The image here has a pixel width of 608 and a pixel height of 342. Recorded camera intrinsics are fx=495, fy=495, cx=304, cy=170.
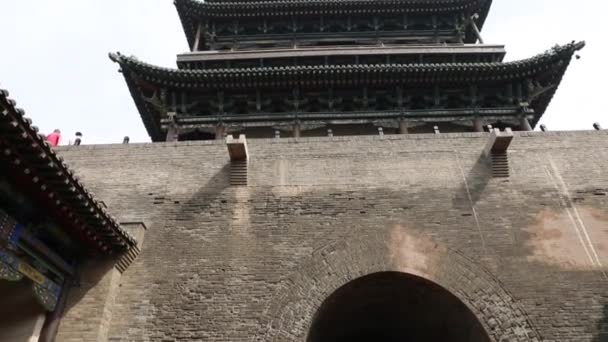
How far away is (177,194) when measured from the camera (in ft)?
26.1

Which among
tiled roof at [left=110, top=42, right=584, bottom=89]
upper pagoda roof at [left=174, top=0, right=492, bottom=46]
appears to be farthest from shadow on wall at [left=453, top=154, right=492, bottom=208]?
upper pagoda roof at [left=174, top=0, right=492, bottom=46]

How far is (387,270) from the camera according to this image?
7008mm

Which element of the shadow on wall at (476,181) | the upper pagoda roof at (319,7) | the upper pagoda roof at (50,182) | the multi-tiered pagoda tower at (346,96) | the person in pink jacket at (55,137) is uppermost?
the upper pagoda roof at (319,7)

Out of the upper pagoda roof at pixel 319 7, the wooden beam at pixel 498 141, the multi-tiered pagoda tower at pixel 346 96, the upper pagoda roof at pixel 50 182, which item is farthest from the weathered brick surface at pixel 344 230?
the upper pagoda roof at pixel 319 7

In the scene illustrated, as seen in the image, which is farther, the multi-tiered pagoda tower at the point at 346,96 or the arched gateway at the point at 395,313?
the multi-tiered pagoda tower at the point at 346,96

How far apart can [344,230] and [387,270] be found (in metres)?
0.90

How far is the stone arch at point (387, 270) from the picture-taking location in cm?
656

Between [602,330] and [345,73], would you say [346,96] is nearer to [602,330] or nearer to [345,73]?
[345,73]

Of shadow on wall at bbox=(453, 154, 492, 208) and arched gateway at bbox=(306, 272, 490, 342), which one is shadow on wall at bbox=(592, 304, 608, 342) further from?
shadow on wall at bbox=(453, 154, 492, 208)

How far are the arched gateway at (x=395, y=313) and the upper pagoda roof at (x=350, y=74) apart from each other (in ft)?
18.8

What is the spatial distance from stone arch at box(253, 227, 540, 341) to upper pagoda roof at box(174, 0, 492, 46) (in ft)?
30.7

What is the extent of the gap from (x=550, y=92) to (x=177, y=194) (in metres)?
9.63

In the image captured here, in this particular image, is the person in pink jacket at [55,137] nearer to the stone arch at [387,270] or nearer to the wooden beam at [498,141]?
the stone arch at [387,270]

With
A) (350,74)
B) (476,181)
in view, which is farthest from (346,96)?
(476,181)
